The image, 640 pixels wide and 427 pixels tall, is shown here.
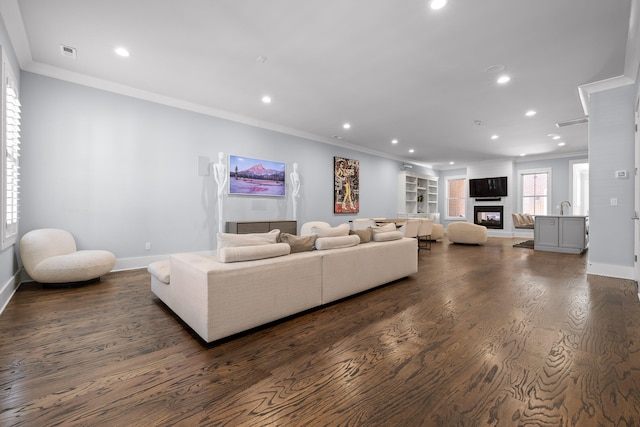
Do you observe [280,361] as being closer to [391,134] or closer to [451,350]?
[451,350]

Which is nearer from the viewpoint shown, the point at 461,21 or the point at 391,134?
the point at 461,21

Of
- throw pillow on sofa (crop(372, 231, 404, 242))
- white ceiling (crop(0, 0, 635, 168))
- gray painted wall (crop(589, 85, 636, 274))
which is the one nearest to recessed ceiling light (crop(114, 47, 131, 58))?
white ceiling (crop(0, 0, 635, 168))

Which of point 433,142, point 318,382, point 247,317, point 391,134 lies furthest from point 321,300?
point 433,142

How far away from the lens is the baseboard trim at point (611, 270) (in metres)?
3.94

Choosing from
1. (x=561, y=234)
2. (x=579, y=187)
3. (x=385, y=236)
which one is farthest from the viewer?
(x=579, y=187)

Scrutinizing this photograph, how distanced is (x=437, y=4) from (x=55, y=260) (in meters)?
4.86

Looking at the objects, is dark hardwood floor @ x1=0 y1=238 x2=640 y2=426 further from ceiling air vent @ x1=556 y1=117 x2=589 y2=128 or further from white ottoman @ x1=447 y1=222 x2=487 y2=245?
white ottoman @ x1=447 y1=222 x2=487 y2=245

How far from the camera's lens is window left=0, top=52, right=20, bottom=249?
2.71 metres

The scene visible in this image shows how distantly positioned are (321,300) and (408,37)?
113 inches

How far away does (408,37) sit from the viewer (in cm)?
298

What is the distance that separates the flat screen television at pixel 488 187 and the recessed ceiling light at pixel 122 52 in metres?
10.9

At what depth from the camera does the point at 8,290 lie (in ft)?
9.66

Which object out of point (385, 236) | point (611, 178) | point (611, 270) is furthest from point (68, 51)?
point (611, 270)

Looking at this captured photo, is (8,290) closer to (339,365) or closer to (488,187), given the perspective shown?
(339,365)
